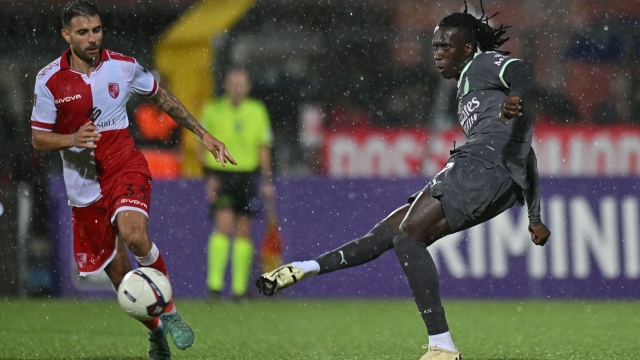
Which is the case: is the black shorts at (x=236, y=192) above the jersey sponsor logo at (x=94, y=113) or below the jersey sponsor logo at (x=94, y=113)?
below

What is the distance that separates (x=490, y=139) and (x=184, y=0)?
11.8 meters

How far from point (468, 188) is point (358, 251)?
76 centimetres

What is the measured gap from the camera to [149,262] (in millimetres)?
5742

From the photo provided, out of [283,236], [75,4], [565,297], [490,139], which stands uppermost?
[75,4]

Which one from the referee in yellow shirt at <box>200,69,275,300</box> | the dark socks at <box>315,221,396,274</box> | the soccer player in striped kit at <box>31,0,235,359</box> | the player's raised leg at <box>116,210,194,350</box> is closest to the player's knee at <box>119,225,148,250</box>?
the player's raised leg at <box>116,210,194,350</box>

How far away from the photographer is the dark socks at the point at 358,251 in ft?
18.4

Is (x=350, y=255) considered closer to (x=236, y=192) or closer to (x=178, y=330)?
(x=178, y=330)

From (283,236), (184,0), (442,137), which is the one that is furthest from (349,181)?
(184,0)

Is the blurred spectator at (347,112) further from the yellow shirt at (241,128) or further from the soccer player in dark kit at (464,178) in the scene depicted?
the soccer player in dark kit at (464,178)

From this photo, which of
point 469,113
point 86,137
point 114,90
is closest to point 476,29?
point 469,113

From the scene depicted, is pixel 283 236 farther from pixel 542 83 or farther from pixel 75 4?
pixel 542 83

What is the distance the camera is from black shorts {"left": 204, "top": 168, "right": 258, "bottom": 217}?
10219 millimetres

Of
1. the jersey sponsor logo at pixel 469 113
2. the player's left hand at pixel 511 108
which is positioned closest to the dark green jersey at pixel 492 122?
the jersey sponsor logo at pixel 469 113

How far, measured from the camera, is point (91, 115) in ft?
19.4
